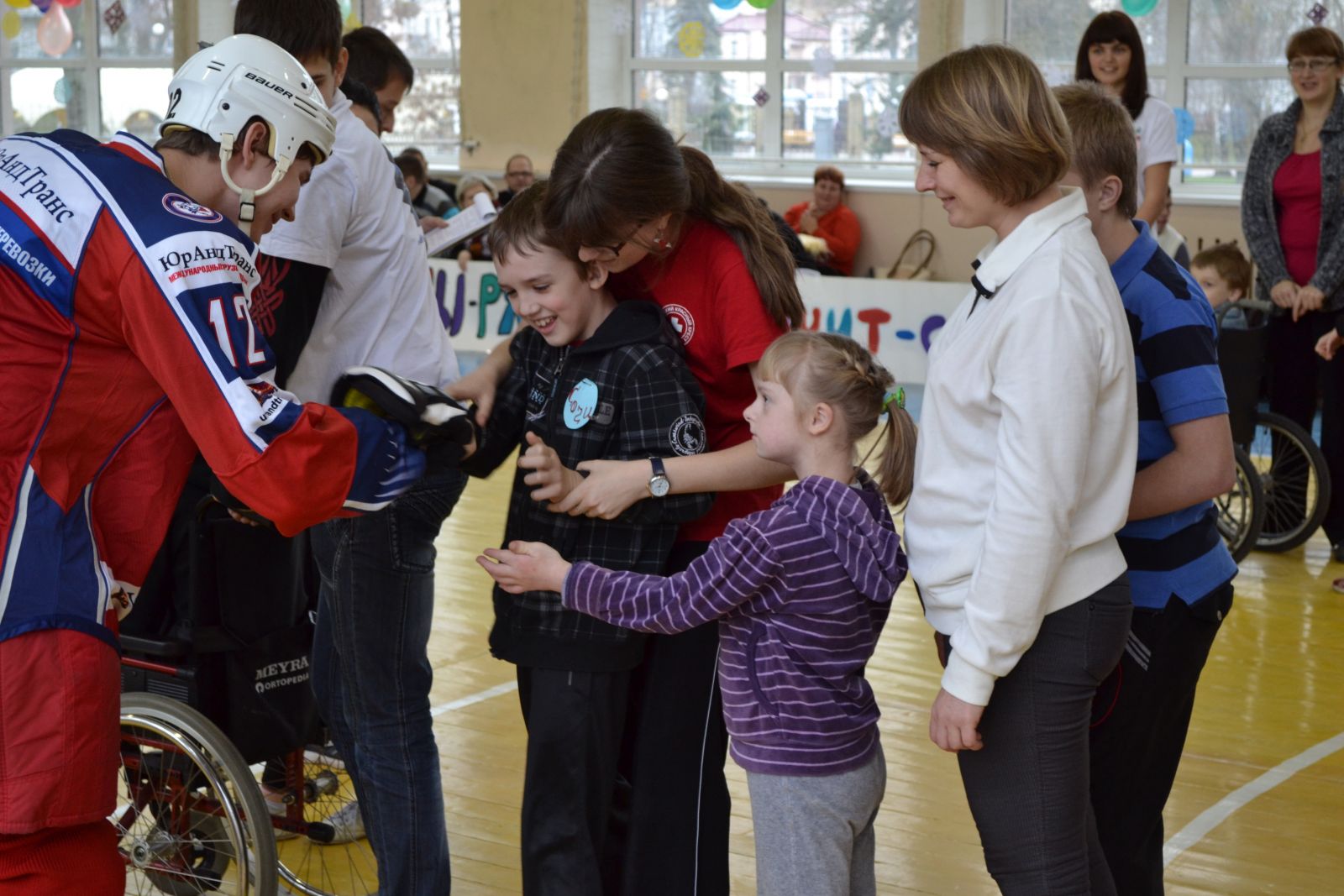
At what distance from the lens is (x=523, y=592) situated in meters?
2.12

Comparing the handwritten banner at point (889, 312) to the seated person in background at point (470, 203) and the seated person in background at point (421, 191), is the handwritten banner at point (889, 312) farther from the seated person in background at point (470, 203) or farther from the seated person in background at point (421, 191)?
the seated person in background at point (421, 191)

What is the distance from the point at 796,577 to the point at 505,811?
1.61 m

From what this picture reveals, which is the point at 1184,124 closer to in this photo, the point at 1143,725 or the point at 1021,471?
the point at 1143,725

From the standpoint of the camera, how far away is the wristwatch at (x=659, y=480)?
202 centimetres

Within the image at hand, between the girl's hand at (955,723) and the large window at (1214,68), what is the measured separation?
8.60 meters

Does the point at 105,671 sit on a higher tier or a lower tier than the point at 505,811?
higher

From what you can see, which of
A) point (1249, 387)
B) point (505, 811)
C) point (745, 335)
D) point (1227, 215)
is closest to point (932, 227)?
point (1227, 215)

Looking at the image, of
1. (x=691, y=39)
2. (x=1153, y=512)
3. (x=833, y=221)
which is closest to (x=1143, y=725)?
(x=1153, y=512)

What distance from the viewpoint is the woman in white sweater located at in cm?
165

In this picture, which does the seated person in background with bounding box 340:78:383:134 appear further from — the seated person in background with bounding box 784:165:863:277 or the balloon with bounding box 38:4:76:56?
the balloon with bounding box 38:4:76:56

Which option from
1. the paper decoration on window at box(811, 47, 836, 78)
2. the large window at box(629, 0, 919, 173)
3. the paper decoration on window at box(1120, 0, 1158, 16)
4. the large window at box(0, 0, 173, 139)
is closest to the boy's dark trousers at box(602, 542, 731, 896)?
the paper decoration on window at box(1120, 0, 1158, 16)

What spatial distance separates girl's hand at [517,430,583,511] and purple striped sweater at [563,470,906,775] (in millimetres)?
120

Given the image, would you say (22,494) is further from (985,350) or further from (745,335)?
(985,350)

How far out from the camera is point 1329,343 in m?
5.31
